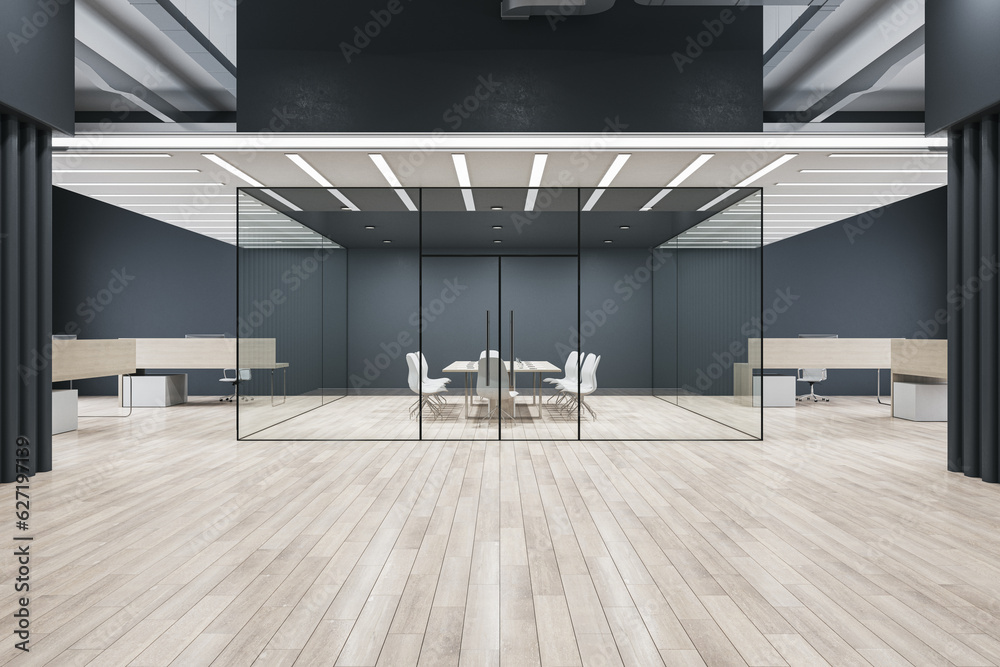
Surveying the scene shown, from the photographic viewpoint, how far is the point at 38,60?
4.80 metres

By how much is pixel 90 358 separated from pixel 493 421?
202 inches

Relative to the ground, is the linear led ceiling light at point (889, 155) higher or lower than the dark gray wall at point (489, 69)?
lower

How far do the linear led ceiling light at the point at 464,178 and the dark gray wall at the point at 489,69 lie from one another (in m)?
0.54

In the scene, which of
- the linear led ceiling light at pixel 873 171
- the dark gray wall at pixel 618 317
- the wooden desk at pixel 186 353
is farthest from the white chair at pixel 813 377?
the wooden desk at pixel 186 353

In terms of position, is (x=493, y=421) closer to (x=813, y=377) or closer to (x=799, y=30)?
(x=813, y=377)

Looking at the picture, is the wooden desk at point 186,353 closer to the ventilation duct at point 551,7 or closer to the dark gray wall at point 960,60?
the ventilation duct at point 551,7

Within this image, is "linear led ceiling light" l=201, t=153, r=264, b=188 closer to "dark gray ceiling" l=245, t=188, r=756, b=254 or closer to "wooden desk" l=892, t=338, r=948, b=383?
"dark gray ceiling" l=245, t=188, r=756, b=254

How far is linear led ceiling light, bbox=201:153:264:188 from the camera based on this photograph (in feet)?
20.8

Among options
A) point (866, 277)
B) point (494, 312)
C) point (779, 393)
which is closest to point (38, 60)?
point (494, 312)

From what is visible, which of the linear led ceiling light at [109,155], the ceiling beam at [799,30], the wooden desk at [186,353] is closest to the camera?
the linear led ceiling light at [109,155]

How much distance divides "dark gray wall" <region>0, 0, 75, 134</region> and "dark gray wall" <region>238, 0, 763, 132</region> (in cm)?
137

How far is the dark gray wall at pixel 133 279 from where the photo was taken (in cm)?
1261

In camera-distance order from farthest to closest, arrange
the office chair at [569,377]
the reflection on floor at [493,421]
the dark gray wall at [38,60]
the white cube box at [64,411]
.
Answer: the office chair at [569,377]
the white cube box at [64,411]
the reflection on floor at [493,421]
the dark gray wall at [38,60]

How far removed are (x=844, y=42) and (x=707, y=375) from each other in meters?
5.02
